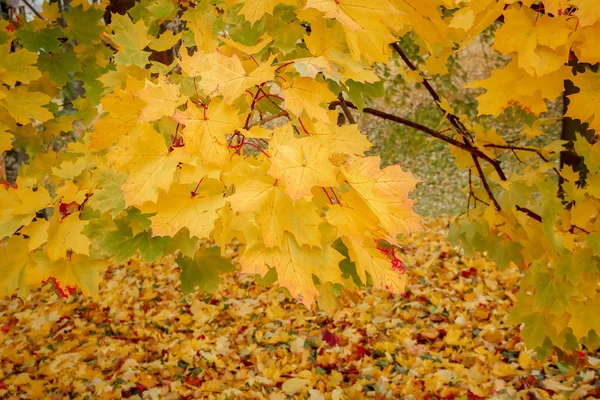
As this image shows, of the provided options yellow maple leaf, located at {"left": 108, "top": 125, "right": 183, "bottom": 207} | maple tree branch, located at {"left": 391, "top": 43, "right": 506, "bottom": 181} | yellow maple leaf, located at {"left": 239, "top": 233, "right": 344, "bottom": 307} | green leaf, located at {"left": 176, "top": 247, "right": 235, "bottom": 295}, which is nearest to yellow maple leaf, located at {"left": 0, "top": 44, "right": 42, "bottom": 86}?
green leaf, located at {"left": 176, "top": 247, "right": 235, "bottom": 295}

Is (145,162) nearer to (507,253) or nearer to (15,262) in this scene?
(15,262)

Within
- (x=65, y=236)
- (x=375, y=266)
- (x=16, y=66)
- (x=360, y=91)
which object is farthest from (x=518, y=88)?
(x=16, y=66)

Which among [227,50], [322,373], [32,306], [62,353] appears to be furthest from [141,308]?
[227,50]

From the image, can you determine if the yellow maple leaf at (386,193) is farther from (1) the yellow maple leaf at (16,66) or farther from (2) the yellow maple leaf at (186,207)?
(1) the yellow maple leaf at (16,66)

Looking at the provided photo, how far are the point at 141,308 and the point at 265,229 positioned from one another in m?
4.47

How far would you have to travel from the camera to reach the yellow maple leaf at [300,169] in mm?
1031

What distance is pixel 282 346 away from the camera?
13.6ft

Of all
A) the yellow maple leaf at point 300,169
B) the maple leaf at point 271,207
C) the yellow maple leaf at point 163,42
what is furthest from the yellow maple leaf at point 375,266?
the yellow maple leaf at point 163,42

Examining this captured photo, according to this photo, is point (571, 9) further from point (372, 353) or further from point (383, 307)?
point (383, 307)

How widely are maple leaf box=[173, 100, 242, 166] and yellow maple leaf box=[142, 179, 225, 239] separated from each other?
11 cm

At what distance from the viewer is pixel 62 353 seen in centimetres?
429

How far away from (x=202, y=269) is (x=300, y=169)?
3.49 ft

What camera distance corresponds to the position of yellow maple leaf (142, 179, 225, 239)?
47.5 inches

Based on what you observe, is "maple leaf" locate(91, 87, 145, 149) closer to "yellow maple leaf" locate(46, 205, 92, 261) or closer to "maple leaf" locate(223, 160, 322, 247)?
"yellow maple leaf" locate(46, 205, 92, 261)
